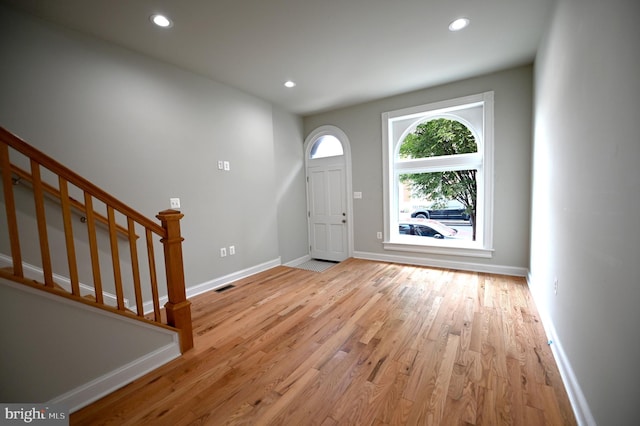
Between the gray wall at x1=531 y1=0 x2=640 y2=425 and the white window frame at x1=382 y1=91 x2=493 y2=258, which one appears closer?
the gray wall at x1=531 y1=0 x2=640 y2=425

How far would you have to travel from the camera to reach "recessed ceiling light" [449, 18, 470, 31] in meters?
2.31

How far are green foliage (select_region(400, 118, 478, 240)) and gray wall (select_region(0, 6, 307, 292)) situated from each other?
2267 mm

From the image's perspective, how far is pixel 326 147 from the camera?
5.00m

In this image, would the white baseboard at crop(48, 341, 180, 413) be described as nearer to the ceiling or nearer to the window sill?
the ceiling

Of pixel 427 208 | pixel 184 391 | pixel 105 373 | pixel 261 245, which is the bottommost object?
pixel 184 391

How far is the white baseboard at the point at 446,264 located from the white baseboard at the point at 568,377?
1269 mm

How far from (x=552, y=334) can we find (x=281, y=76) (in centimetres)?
387

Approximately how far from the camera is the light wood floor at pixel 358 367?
1434 mm

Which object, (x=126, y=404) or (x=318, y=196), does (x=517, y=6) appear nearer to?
(x=318, y=196)

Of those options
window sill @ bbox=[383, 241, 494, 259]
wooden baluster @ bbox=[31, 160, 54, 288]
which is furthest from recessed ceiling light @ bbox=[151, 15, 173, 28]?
window sill @ bbox=[383, 241, 494, 259]

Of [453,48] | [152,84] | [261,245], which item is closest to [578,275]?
[453,48]

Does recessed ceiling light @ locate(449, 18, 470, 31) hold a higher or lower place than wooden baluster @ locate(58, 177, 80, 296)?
higher

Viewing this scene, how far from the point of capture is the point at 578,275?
149 centimetres

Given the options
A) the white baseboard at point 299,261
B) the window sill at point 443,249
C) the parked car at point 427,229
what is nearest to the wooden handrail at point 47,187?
the white baseboard at point 299,261
